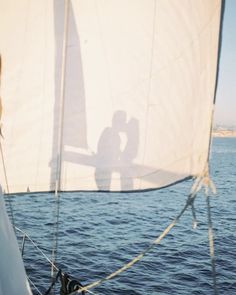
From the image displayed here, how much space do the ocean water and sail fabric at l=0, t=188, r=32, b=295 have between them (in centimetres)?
1043

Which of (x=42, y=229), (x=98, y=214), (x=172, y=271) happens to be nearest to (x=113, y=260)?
(x=172, y=271)

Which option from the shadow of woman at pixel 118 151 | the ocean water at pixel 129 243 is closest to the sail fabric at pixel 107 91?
the shadow of woman at pixel 118 151

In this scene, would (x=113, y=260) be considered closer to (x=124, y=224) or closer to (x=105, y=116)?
(x=124, y=224)

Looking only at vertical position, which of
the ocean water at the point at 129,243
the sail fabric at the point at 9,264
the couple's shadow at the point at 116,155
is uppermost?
the couple's shadow at the point at 116,155


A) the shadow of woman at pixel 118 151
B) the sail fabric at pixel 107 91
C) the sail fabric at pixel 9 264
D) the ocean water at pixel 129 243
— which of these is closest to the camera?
the sail fabric at pixel 9 264

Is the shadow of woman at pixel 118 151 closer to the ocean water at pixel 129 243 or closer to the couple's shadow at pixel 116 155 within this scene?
the couple's shadow at pixel 116 155

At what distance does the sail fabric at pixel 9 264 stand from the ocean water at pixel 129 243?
10431 millimetres

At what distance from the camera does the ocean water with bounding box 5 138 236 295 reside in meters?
14.0

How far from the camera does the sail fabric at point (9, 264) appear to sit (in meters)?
2.96

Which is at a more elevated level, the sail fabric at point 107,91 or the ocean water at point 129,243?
the sail fabric at point 107,91

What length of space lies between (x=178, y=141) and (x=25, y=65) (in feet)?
9.01

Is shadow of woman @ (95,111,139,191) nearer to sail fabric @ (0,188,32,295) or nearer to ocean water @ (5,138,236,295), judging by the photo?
sail fabric @ (0,188,32,295)

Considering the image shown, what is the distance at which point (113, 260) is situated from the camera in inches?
629

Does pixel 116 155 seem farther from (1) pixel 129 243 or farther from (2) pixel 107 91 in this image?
(1) pixel 129 243
